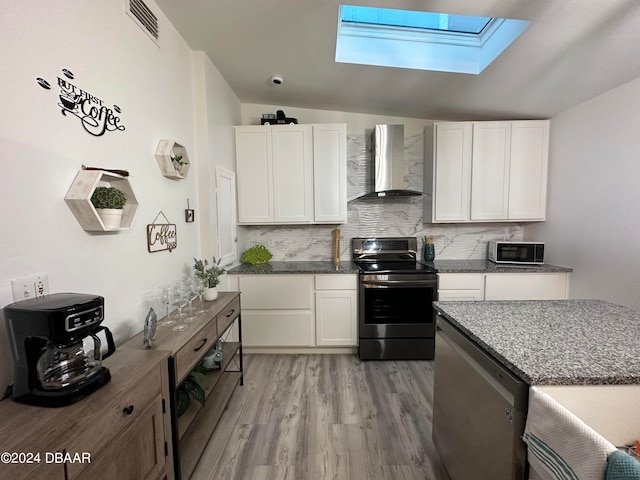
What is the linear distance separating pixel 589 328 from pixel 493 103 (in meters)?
2.28

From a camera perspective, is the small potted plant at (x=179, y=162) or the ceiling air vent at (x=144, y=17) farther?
the small potted plant at (x=179, y=162)

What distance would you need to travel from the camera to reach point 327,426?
1.83 meters

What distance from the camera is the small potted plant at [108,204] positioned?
1158mm

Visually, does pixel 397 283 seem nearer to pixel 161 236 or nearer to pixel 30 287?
pixel 161 236

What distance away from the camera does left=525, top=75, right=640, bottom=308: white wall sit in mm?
2029

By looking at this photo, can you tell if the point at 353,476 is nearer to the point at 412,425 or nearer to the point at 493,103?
the point at 412,425

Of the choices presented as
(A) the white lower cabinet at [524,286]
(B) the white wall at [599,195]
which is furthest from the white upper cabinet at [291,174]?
(B) the white wall at [599,195]

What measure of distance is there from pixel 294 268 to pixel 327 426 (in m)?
1.41

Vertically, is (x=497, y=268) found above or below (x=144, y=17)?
below

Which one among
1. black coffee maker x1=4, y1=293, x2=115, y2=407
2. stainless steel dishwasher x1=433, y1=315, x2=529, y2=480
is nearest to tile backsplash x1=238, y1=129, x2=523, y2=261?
stainless steel dishwasher x1=433, y1=315, x2=529, y2=480

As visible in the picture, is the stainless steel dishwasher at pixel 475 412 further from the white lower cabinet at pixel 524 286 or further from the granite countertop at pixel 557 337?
the white lower cabinet at pixel 524 286

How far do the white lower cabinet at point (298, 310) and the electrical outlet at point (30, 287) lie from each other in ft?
5.72

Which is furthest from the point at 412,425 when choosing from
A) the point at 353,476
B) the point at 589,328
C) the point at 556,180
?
the point at 556,180

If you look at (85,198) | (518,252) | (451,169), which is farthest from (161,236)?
(518,252)
